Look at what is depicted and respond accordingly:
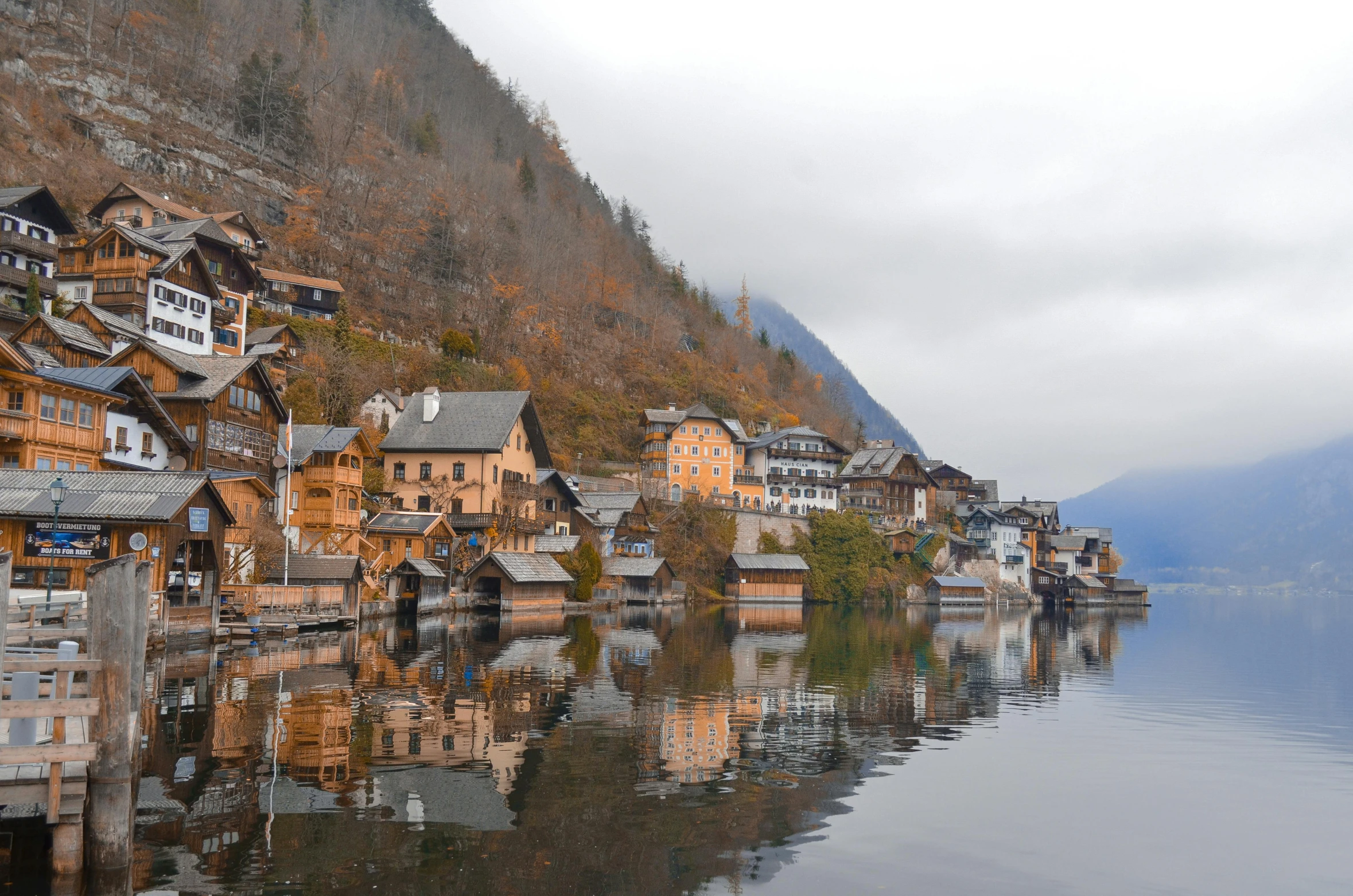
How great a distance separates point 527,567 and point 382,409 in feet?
66.4

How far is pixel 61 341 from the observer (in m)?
48.0

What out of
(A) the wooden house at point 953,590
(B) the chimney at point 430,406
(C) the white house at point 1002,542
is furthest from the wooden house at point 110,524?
(C) the white house at point 1002,542

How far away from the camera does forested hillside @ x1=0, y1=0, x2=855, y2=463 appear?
92.3m

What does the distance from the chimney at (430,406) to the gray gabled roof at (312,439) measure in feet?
47.7

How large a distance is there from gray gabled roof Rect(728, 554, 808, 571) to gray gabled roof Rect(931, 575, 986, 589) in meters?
21.4

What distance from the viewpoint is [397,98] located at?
141 metres

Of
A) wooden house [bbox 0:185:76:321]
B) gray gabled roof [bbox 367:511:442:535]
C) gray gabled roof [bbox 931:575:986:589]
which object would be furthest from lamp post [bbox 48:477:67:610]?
gray gabled roof [bbox 931:575:986:589]

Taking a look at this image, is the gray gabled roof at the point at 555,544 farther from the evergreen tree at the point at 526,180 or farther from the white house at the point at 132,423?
the evergreen tree at the point at 526,180

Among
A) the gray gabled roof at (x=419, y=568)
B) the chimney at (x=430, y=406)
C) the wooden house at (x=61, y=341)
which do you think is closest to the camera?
the wooden house at (x=61, y=341)

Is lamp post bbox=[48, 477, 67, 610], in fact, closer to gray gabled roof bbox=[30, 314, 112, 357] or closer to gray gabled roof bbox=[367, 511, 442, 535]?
gray gabled roof bbox=[30, 314, 112, 357]

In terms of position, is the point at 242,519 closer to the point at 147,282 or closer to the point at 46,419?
the point at 46,419

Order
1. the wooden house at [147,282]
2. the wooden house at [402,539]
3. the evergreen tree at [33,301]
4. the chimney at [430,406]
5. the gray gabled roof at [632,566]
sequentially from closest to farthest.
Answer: the evergreen tree at [33,301], the wooden house at [402,539], the wooden house at [147,282], the chimney at [430,406], the gray gabled roof at [632,566]

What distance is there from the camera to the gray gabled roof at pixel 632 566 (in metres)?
83.1

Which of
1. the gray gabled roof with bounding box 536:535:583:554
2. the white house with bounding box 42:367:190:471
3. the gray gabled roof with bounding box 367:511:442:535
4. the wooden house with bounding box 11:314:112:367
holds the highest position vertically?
the wooden house with bounding box 11:314:112:367
